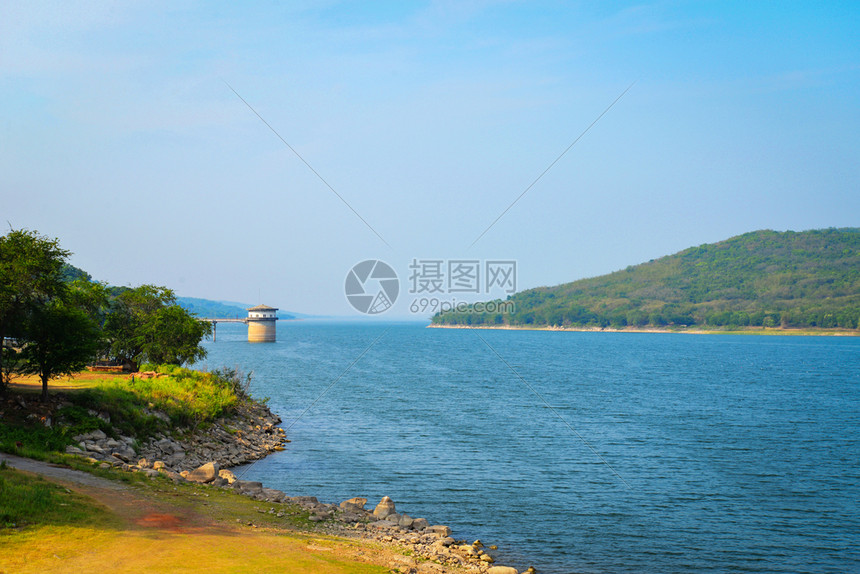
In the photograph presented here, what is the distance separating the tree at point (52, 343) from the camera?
2736 centimetres

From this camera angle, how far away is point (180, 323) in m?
49.2

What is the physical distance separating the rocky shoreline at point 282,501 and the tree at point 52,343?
150 inches

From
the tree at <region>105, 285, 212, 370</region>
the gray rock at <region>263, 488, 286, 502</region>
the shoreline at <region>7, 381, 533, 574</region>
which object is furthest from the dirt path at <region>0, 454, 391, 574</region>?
the tree at <region>105, 285, 212, 370</region>

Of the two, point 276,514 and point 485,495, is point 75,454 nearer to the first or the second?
point 276,514

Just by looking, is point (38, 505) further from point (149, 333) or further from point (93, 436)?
point (149, 333)

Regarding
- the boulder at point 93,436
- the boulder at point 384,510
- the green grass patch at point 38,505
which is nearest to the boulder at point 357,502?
the boulder at point 384,510

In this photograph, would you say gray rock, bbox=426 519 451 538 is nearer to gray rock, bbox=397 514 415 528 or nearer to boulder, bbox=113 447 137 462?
gray rock, bbox=397 514 415 528

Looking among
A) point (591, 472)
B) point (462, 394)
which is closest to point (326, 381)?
point (462, 394)

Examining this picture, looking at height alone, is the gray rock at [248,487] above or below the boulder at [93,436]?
below

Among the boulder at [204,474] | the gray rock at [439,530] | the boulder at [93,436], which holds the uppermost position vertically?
the boulder at [93,436]

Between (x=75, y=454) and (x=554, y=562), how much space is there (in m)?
19.2

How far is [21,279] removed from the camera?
87.8ft

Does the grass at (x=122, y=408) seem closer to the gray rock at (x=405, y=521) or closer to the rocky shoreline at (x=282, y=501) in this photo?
the rocky shoreline at (x=282, y=501)

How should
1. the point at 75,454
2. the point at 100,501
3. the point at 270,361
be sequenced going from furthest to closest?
the point at 270,361 < the point at 75,454 < the point at 100,501
